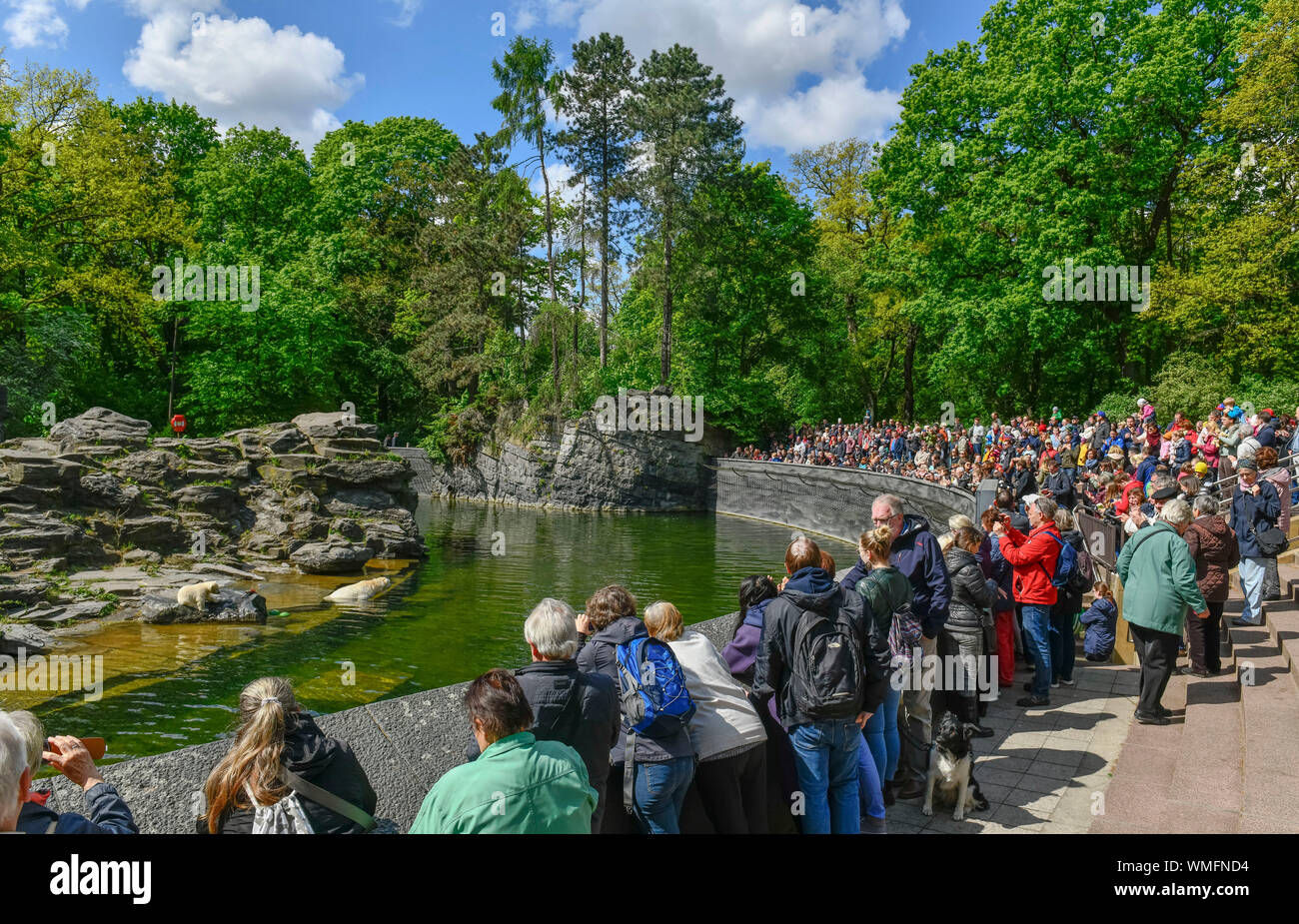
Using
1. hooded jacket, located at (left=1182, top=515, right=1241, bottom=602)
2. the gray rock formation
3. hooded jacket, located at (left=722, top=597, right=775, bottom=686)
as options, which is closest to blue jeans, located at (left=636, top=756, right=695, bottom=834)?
hooded jacket, located at (left=722, top=597, right=775, bottom=686)

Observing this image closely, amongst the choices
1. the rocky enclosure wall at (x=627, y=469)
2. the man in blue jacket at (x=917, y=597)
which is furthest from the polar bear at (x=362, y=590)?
the rocky enclosure wall at (x=627, y=469)

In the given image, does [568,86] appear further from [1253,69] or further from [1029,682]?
[1029,682]

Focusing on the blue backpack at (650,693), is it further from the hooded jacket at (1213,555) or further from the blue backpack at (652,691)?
the hooded jacket at (1213,555)

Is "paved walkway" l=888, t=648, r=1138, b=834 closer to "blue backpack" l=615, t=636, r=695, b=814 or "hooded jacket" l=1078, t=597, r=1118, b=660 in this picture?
"hooded jacket" l=1078, t=597, r=1118, b=660

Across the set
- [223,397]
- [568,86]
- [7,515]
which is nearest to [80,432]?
[7,515]

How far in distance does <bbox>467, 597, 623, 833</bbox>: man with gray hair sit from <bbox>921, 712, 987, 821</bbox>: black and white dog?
274 centimetres

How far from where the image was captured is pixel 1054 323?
29906 mm

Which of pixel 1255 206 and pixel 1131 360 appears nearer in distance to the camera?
pixel 1255 206

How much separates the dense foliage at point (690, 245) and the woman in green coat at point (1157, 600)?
799 inches

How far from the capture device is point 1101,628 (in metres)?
9.44

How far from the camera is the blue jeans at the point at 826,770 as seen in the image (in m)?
4.56

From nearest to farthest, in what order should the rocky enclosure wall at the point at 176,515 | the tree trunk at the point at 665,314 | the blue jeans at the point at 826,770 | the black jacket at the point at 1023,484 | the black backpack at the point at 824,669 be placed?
the black backpack at the point at 824,669 → the blue jeans at the point at 826,770 → the black jacket at the point at 1023,484 → the rocky enclosure wall at the point at 176,515 → the tree trunk at the point at 665,314
